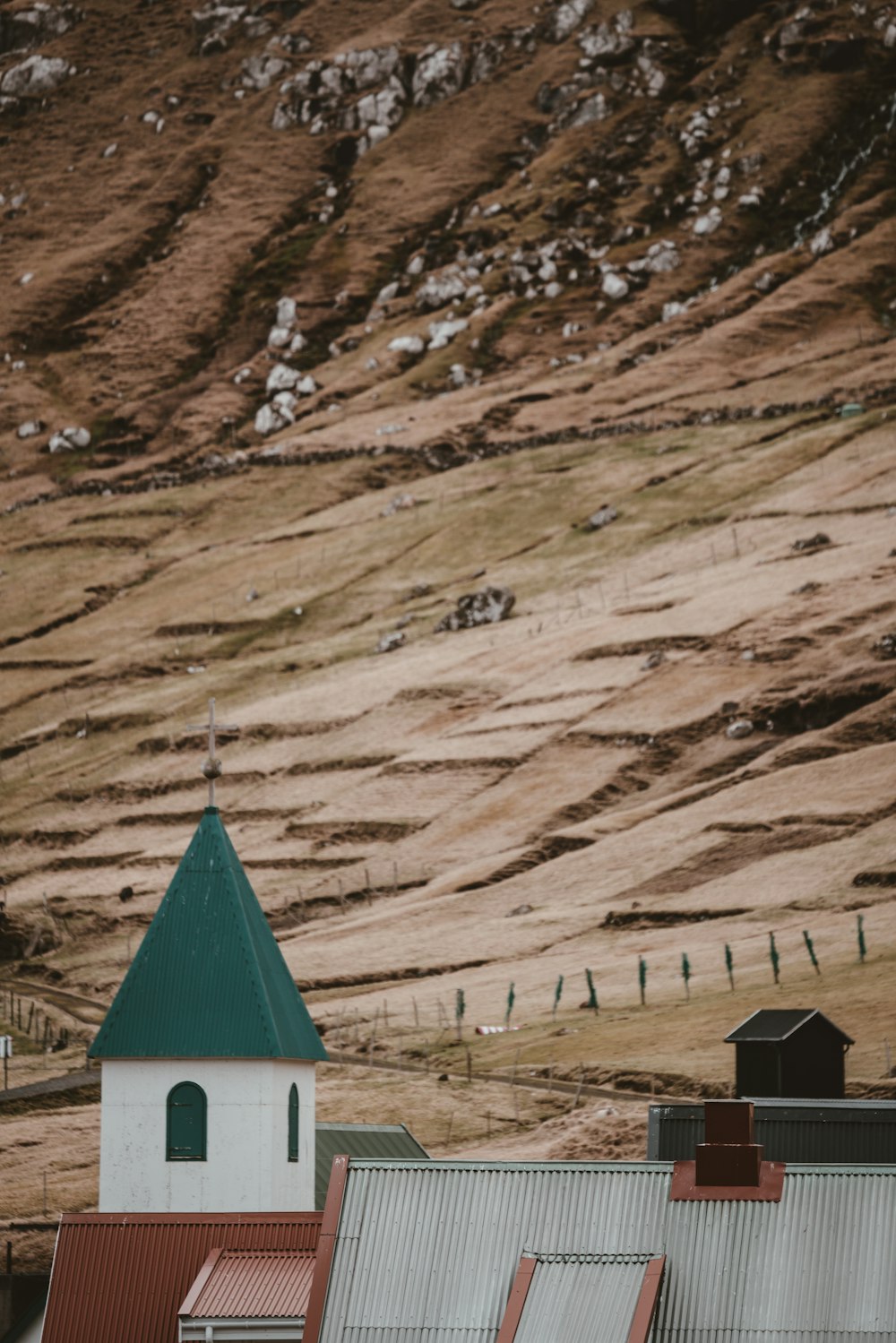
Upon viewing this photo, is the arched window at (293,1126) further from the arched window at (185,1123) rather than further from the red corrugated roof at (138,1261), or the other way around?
the red corrugated roof at (138,1261)

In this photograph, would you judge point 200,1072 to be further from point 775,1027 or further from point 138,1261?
point 775,1027

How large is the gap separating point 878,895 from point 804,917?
3832 millimetres

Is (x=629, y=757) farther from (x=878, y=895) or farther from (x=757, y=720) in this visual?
(x=878, y=895)

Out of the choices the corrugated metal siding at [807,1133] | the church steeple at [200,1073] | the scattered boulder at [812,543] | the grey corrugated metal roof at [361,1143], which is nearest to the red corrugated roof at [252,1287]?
Result: the church steeple at [200,1073]

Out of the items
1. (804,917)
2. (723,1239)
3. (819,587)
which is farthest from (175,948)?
(819,587)

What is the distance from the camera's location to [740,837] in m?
128

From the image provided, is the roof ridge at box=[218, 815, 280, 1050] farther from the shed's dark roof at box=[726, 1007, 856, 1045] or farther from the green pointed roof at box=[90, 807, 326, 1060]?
the shed's dark roof at box=[726, 1007, 856, 1045]

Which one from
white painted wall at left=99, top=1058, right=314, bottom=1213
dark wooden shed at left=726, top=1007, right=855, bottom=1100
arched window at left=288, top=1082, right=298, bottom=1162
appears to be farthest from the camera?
dark wooden shed at left=726, top=1007, right=855, bottom=1100

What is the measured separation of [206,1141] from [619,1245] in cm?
1274

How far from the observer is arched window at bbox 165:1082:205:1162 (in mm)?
45812

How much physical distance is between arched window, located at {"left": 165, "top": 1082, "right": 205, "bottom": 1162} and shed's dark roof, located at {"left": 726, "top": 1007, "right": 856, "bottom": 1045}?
77.9 feet

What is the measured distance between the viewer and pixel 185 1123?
46.0m


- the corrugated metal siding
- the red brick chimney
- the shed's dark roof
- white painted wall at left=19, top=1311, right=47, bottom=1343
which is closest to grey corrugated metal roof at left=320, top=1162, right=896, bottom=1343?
the red brick chimney

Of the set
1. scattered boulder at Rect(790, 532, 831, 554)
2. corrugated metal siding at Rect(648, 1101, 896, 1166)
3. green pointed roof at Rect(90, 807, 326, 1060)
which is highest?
green pointed roof at Rect(90, 807, 326, 1060)
